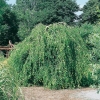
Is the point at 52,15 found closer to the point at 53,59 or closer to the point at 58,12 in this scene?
the point at 58,12

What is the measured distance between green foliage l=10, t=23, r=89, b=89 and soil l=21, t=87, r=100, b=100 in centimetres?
45

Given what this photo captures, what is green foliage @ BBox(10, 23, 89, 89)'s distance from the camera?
12.3 metres

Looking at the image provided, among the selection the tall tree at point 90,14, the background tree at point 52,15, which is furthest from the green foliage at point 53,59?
the tall tree at point 90,14

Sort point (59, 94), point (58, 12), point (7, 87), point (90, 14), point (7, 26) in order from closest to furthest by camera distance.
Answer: point (7, 87) → point (59, 94) → point (7, 26) → point (90, 14) → point (58, 12)

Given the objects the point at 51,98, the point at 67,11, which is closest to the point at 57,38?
the point at 51,98

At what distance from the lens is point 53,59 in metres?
12.5

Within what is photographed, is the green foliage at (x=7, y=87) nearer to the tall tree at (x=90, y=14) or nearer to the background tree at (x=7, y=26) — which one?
the background tree at (x=7, y=26)

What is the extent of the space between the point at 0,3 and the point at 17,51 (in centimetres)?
2409

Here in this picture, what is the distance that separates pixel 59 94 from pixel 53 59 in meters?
1.78

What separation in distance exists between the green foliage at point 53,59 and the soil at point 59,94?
450mm

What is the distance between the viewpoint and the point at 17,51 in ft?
43.1

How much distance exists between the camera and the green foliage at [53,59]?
12.3 meters

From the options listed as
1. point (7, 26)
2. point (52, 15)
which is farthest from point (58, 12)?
point (7, 26)

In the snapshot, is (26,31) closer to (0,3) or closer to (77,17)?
(0,3)
